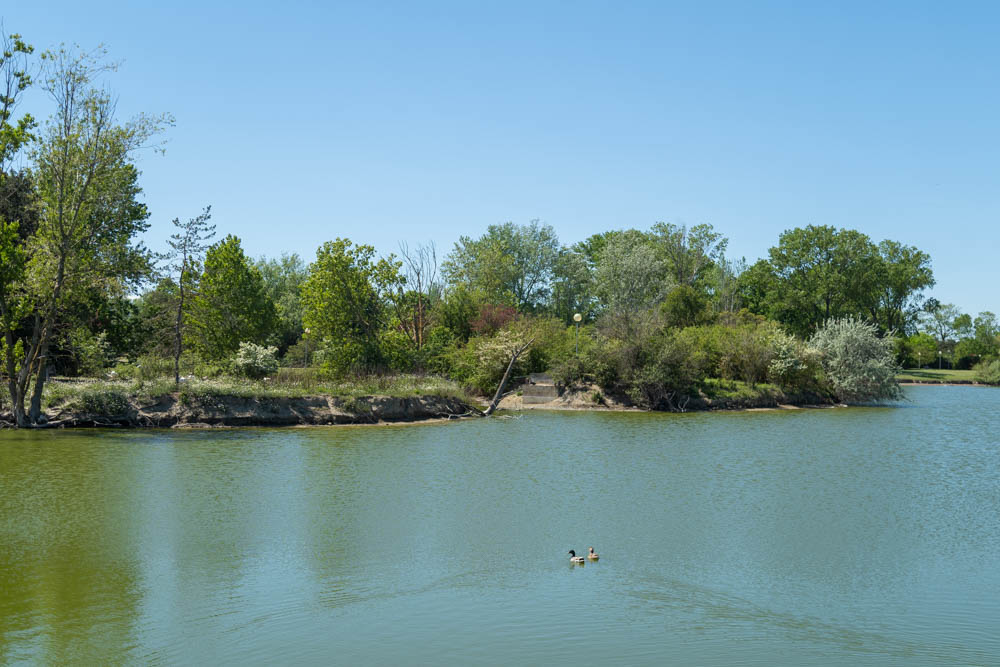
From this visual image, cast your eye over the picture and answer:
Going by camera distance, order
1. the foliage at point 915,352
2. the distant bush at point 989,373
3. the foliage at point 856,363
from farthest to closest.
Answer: the foliage at point 915,352 → the distant bush at point 989,373 → the foliage at point 856,363

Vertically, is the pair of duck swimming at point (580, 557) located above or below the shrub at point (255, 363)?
below

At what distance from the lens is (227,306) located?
5450 centimetres

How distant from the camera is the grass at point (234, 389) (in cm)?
3381

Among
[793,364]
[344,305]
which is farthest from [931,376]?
[344,305]

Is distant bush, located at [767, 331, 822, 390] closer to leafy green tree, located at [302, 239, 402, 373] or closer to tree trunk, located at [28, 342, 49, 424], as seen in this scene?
leafy green tree, located at [302, 239, 402, 373]

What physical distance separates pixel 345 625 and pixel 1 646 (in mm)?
4383

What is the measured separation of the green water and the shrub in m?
12.0

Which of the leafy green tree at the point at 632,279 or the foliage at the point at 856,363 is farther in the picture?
the leafy green tree at the point at 632,279

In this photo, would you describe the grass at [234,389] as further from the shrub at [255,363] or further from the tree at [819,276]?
the tree at [819,276]

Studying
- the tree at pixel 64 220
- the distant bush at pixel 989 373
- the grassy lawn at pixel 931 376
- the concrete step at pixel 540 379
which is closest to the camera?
the tree at pixel 64 220

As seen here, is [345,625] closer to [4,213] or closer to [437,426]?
[437,426]

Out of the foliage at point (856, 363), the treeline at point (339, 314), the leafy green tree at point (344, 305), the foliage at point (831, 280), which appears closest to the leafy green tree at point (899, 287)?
the foliage at point (831, 280)

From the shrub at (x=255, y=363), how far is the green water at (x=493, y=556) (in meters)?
12.0

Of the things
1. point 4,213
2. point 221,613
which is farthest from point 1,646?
point 4,213
